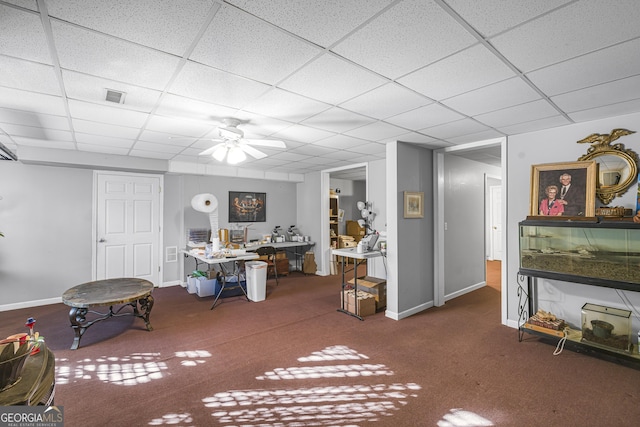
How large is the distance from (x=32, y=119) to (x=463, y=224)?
237 inches

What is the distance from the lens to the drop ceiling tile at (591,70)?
5.87 ft

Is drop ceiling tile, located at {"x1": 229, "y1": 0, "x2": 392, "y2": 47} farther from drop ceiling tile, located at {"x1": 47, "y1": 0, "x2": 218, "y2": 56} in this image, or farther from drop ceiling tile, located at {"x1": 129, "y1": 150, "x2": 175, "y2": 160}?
drop ceiling tile, located at {"x1": 129, "y1": 150, "x2": 175, "y2": 160}

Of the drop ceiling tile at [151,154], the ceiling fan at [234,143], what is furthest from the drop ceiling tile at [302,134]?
the drop ceiling tile at [151,154]

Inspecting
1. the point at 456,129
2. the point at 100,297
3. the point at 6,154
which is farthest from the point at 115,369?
the point at 456,129

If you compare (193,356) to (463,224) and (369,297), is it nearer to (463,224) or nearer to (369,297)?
(369,297)

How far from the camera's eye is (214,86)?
2.29 metres

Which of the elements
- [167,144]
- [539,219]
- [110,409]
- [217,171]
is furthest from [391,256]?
[217,171]

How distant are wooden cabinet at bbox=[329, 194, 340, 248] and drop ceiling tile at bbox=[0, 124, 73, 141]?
5.43m

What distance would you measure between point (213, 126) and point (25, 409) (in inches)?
112

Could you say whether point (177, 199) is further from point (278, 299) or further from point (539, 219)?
point (539, 219)

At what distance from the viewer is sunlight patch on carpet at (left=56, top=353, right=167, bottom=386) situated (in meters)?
2.57

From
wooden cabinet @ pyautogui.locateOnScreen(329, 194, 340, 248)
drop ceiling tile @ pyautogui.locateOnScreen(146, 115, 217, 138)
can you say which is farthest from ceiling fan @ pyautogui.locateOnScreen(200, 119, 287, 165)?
wooden cabinet @ pyautogui.locateOnScreen(329, 194, 340, 248)

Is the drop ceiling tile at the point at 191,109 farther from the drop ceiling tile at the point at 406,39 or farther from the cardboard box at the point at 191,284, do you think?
the cardboard box at the point at 191,284

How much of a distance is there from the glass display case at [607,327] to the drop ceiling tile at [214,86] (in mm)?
3823
